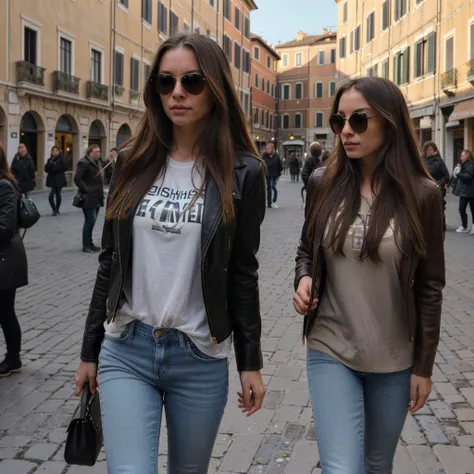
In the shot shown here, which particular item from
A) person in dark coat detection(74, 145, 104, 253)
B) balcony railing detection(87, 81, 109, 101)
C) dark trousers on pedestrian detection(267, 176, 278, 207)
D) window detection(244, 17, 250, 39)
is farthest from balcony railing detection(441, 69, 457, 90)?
window detection(244, 17, 250, 39)

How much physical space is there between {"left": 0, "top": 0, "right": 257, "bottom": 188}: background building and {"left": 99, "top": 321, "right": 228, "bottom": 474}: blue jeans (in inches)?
913

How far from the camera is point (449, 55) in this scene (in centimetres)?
2736

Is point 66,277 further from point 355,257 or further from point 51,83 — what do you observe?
point 51,83

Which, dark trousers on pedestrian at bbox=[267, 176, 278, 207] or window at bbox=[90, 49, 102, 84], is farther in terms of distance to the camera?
window at bbox=[90, 49, 102, 84]

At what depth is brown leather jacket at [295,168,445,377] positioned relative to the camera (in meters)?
2.38

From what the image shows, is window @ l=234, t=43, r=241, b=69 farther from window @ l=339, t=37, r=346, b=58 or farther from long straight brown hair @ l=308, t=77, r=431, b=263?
long straight brown hair @ l=308, t=77, r=431, b=263

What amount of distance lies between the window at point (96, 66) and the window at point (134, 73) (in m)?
3.47

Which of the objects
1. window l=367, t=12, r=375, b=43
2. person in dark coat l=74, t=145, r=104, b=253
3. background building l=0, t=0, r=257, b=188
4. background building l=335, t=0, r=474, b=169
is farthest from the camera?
window l=367, t=12, r=375, b=43

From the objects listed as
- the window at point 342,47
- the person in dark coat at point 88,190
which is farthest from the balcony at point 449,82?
the window at point 342,47

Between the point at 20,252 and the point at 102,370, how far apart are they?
3.02 m

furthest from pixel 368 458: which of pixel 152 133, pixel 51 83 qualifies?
pixel 51 83

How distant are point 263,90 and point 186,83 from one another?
6638 cm

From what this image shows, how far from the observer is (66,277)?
9117mm

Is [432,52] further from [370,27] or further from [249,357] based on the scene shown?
[249,357]
